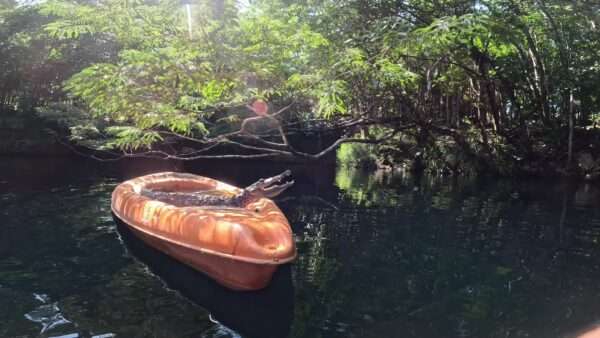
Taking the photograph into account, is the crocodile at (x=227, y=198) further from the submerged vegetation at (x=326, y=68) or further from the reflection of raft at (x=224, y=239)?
the submerged vegetation at (x=326, y=68)

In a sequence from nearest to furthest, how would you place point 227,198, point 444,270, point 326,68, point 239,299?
point 239,299 → point 444,270 → point 227,198 → point 326,68

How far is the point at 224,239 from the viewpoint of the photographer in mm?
4742

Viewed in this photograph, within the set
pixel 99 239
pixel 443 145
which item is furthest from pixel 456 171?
pixel 99 239

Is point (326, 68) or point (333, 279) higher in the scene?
point (326, 68)

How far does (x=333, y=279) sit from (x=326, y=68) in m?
3.89

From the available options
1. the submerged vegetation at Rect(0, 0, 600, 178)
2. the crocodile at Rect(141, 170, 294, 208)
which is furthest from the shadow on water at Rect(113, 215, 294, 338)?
the submerged vegetation at Rect(0, 0, 600, 178)

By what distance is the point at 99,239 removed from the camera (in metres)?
7.13

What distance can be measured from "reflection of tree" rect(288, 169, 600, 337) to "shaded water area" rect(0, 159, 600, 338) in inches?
0.9

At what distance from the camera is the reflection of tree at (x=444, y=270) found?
4.29 m

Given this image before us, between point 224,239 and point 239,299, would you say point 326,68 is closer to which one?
point 224,239

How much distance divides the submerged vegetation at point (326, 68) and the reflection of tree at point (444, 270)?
208cm

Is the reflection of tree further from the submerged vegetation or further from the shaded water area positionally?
the submerged vegetation

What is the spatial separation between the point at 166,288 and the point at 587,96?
16658mm

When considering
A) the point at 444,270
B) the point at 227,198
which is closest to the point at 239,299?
the point at 227,198
